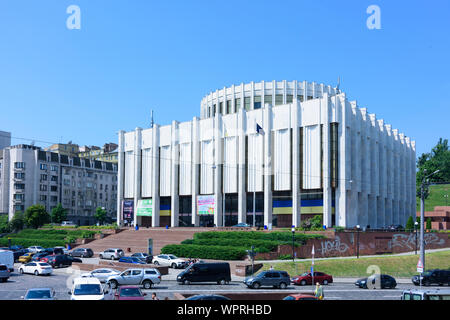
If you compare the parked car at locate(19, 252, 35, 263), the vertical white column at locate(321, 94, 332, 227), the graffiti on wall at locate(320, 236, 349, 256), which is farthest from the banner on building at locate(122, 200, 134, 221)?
the graffiti on wall at locate(320, 236, 349, 256)

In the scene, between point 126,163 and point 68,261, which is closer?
point 68,261

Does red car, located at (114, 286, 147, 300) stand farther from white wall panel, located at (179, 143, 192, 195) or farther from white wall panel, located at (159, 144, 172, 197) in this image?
white wall panel, located at (159, 144, 172, 197)

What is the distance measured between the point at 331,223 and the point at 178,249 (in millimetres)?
25924

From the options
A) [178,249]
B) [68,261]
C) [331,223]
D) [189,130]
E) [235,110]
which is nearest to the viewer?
[68,261]

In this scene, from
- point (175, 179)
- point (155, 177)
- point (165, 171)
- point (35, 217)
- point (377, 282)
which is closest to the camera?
point (377, 282)

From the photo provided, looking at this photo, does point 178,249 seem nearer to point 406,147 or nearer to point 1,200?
point 406,147

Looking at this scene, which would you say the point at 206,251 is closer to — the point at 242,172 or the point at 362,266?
the point at 362,266

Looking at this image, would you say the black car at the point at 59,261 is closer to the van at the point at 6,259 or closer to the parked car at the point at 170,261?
the van at the point at 6,259

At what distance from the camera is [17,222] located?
103375 mm

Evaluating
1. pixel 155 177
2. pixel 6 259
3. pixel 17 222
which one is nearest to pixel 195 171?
pixel 155 177

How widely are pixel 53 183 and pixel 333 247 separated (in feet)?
278

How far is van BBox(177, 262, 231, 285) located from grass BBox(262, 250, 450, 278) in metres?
7.83

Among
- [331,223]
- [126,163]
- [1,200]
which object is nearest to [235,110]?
[126,163]
